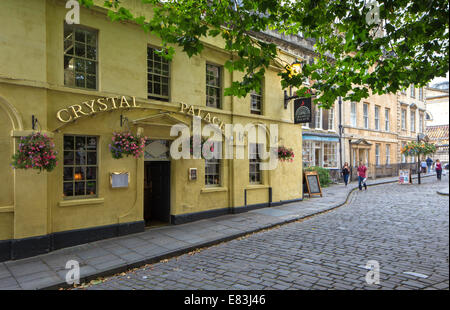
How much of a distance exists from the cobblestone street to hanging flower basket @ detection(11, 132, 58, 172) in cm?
292

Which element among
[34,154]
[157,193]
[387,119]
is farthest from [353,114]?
[34,154]

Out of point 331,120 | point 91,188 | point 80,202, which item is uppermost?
point 331,120

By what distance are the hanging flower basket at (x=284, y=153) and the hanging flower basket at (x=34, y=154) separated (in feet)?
28.8

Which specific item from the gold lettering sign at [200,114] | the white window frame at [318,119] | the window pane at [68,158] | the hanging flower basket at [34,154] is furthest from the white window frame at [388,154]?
the hanging flower basket at [34,154]

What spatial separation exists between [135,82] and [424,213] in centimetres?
1097

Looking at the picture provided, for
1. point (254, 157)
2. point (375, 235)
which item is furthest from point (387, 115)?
point (375, 235)

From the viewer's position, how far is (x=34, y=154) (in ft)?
20.5

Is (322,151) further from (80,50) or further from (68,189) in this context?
(68,189)

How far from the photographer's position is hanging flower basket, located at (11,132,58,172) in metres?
6.22

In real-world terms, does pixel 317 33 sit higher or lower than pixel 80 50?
higher

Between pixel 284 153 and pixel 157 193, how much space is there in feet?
18.6

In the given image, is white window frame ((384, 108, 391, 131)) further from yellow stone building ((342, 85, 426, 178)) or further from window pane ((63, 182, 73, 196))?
window pane ((63, 182, 73, 196))

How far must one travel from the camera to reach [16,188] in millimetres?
6484

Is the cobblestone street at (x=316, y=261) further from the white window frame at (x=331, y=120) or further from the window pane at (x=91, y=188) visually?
the white window frame at (x=331, y=120)
